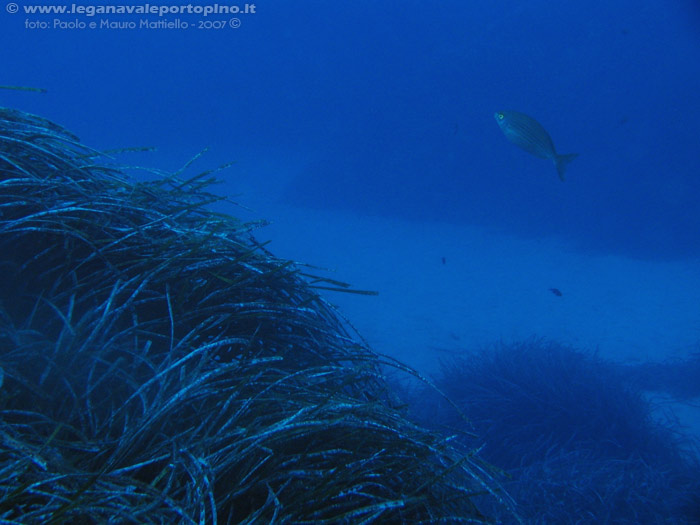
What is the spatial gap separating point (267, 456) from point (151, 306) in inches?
27.2

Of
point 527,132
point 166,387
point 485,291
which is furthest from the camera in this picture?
point 485,291

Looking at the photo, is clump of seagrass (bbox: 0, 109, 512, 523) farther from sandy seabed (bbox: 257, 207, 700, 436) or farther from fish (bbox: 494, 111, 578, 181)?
sandy seabed (bbox: 257, 207, 700, 436)

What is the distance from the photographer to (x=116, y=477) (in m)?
0.98

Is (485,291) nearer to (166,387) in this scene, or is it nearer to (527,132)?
(527,132)

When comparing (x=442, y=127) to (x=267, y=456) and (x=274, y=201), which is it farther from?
(x=267, y=456)

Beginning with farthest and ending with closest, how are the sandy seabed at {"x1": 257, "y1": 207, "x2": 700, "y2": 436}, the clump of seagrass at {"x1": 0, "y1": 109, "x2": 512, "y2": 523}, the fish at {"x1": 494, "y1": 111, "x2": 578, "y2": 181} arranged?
the sandy seabed at {"x1": 257, "y1": 207, "x2": 700, "y2": 436} → the fish at {"x1": 494, "y1": 111, "x2": 578, "y2": 181} → the clump of seagrass at {"x1": 0, "y1": 109, "x2": 512, "y2": 523}

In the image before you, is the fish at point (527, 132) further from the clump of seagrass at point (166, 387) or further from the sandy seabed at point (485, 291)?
the clump of seagrass at point (166, 387)

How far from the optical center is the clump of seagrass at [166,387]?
100cm

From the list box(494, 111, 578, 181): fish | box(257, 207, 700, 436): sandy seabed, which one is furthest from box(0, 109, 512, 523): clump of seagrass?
box(257, 207, 700, 436): sandy seabed

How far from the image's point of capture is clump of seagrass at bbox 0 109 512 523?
100cm

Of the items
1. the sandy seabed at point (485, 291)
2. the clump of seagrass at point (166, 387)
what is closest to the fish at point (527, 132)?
the sandy seabed at point (485, 291)

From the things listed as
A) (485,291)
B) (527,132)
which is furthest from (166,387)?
(485,291)

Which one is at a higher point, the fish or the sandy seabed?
the fish

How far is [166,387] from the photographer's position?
1271mm
